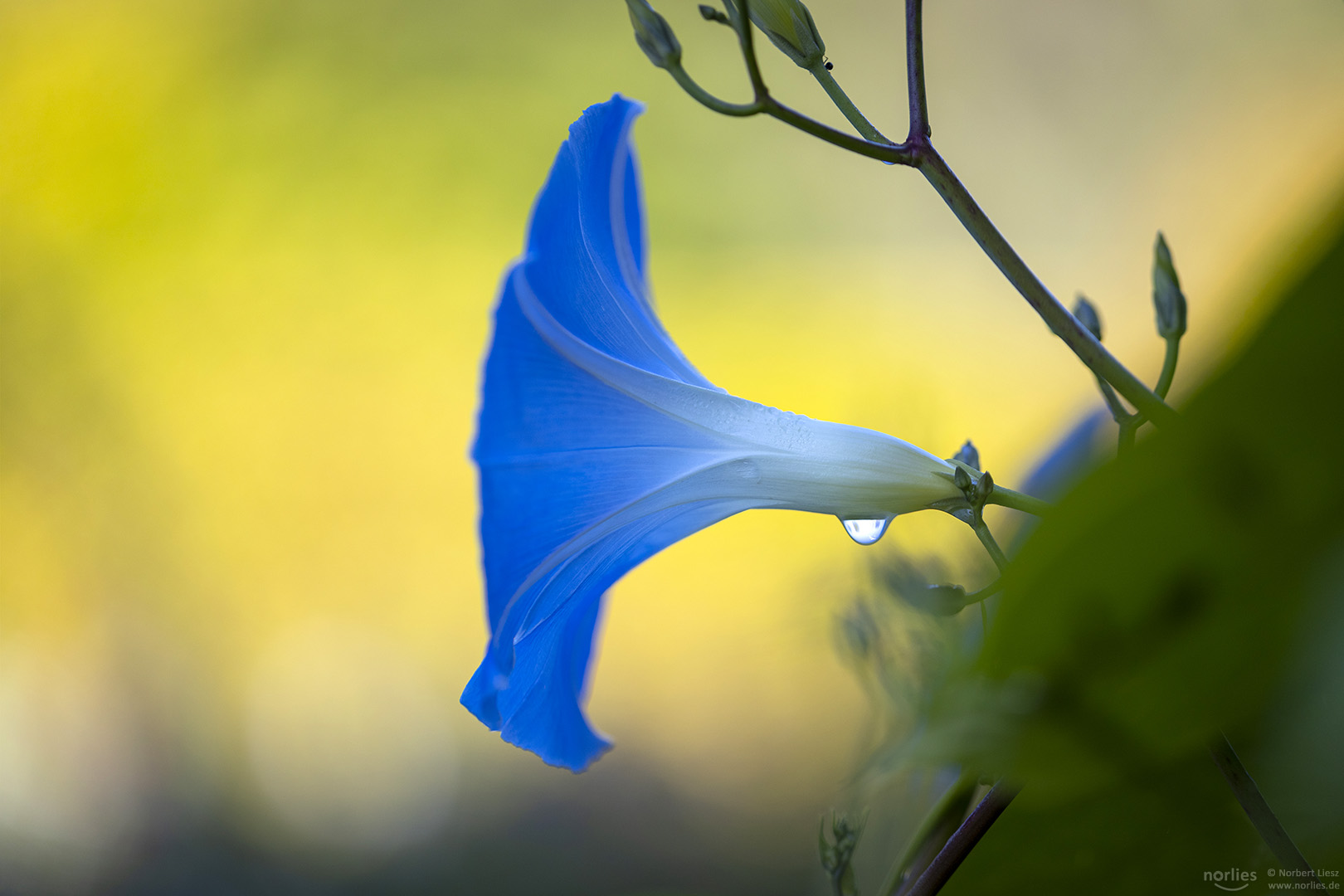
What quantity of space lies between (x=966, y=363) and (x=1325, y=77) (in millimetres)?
845

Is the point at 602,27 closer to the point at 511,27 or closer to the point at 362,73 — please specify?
the point at 511,27

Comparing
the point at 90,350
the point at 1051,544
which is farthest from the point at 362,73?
the point at 1051,544

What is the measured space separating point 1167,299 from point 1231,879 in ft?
0.60

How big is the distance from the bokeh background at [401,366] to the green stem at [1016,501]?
1602 millimetres

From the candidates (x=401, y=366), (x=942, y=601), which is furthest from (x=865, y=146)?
(x=401, y=366)

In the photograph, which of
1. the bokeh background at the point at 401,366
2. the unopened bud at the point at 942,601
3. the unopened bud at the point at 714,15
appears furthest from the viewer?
the bokeh background at the point at 401,366

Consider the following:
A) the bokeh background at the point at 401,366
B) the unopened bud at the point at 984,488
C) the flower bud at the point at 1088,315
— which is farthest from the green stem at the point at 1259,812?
the bokeh background at the point at 401,366

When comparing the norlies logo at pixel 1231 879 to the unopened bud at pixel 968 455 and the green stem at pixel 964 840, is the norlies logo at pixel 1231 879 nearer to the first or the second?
the green stem at pixel 964 840

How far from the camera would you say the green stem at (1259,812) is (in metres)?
0.15

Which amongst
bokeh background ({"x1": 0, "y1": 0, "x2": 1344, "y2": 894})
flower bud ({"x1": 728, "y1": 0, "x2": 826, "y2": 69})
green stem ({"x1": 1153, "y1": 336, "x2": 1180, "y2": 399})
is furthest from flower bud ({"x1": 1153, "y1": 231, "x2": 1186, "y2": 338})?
bokeh background ({"x1": 0, "y1": 0, "x2": 1344, "y2": 894})

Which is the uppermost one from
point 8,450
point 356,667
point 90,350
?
point 90,350

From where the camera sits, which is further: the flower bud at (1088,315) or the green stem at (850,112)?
the flower bud at (1088,315)

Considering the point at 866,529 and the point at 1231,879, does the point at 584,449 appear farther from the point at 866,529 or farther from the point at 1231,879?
the point at 1231,879

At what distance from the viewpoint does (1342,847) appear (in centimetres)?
14
